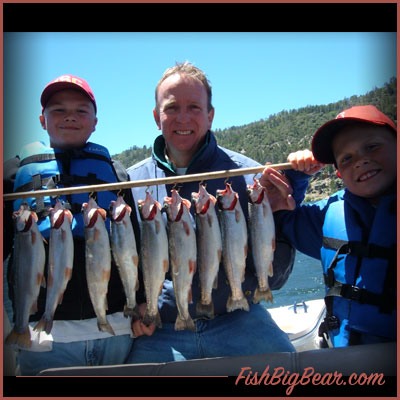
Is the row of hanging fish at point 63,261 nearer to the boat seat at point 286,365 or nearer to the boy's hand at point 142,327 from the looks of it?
the boy's hand at point 142,327

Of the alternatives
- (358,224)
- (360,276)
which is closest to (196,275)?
(360,276)

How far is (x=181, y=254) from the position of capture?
141 inches

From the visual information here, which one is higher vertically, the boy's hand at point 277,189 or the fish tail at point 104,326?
the boy's hand at point 277,189

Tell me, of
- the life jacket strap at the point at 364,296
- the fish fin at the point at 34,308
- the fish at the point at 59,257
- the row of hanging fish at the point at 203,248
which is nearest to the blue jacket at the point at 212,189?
the row of hanging fish at the point at 203,248

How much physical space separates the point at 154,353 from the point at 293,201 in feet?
7.51

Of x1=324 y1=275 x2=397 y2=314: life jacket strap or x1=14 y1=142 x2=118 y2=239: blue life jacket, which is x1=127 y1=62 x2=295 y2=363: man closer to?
x1=14 y1=142 x2=118 y2=239: blue life jacket

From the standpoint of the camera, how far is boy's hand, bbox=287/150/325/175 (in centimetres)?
374

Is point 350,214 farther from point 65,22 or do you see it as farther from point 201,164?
point 65,22

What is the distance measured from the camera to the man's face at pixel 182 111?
3934 mm

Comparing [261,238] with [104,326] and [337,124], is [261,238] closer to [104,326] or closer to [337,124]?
[337,124]

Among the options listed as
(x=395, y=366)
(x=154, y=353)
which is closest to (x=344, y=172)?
(x=395, y=366)

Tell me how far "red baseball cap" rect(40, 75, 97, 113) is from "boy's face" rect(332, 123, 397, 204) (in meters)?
2.94

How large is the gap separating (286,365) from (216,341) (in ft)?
2.89

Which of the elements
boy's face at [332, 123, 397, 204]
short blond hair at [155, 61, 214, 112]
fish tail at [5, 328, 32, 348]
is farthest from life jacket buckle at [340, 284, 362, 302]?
fish tail at [5, 328, 32, 348]
